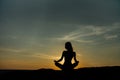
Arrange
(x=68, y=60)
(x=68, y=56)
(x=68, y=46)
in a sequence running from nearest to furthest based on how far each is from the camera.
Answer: (x=68, y=46), (x=68, y=56), (x=68, y=60)

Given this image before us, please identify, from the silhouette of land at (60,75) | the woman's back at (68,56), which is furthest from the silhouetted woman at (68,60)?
the silhouette of land at (60,75)

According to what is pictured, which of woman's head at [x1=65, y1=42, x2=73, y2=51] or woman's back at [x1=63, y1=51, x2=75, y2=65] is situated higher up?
woman's head at [x1=65, y1=42, x2=73, y2=51]

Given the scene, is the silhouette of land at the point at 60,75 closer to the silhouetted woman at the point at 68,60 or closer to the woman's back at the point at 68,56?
the silhouetted woman at the point at 68,60

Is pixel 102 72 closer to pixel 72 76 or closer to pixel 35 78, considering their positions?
pixel 72 76

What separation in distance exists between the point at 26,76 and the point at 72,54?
3.32m

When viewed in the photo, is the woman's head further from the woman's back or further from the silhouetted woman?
the woman's back

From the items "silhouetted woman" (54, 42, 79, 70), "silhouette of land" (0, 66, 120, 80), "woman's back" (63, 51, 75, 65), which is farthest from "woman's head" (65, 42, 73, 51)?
"silhouette of land" (0, 66, 120, 80)

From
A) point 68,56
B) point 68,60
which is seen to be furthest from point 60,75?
point 68,56

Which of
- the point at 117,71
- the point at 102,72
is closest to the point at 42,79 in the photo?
the point at 102,72

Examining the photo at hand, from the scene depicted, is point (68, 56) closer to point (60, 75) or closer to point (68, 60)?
point (68, 60)

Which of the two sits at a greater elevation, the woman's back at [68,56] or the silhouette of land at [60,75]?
the woman's back at [68,56]

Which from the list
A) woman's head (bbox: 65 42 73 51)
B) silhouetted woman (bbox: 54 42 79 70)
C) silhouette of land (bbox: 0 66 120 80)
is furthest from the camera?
silhouette of land (bbox: 0 66 120 80)

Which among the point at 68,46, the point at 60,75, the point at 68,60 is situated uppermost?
the point at 68,46

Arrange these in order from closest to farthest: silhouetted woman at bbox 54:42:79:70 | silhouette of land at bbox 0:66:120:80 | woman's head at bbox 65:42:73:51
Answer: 1. woman's head at bbox 65:42:73:51
2. silhouetted woman at bbox 54:42:79:70
3. silhouette of land at bbox 0:66:120:80
